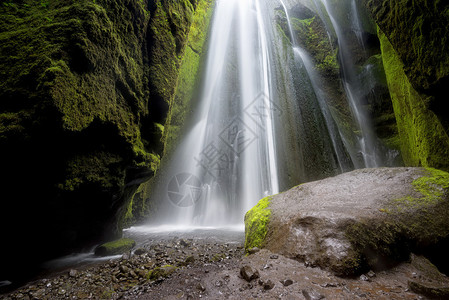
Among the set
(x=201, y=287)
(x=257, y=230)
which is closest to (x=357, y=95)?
(x=257, y=230)

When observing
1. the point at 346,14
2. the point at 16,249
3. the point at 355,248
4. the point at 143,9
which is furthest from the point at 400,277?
the point at 346,14

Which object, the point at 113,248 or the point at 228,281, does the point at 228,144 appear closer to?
the point at 113,248

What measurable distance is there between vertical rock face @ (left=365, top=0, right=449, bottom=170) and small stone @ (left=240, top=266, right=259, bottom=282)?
4139 mm

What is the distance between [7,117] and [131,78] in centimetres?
247

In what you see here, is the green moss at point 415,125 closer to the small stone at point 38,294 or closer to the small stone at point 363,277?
the small stone at point 363,277

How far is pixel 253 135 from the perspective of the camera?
11188mm

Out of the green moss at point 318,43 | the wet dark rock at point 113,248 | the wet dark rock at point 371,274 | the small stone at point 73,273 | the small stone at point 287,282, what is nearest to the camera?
the small stone at point 287,282

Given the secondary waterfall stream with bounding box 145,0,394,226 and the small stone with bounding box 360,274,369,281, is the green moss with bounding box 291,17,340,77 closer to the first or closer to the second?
the secondary waterfall stream with bounding box 145,0,394,226

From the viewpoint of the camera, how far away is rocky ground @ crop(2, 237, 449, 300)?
1.60 metres

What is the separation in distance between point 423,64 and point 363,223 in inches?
129

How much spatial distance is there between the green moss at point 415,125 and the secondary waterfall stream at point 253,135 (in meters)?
4.36

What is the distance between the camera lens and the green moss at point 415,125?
4023mm

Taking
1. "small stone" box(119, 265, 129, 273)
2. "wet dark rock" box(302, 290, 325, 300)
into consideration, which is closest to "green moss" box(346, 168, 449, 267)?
"wet dark rock" box(302, 290, 325, 300)

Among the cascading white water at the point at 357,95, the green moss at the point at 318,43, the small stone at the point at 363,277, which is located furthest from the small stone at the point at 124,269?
the green moss at the point at 318,43
